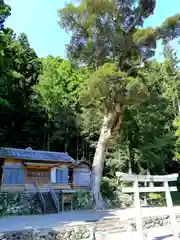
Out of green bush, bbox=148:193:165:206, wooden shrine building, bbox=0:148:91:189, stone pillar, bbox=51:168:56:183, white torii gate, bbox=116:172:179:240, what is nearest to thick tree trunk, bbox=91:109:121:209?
wooden shrine building, bbox=0:148:91:189

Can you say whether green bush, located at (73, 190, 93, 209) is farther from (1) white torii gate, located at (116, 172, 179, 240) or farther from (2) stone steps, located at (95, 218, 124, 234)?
(1) white torii gate, located at (116, 172, 179, 240)

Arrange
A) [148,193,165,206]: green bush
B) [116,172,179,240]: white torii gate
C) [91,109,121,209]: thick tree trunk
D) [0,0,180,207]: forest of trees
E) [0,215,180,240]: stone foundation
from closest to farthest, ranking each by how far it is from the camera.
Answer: [0,215,180,240]: stone foundation < [116,172,179,240]: white torii gate < [0,0,180,207]: forest of trees < [91,109,121,209]: thick tree trunk < [148,193,165,206]: green bush

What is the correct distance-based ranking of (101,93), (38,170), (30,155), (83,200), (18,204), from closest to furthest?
(18,204) → (101,93) → (83,200) → (30,155) → (38,170)

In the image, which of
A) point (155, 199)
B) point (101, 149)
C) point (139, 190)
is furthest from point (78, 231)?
point (155, 199)

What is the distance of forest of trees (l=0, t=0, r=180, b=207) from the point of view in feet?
59.3

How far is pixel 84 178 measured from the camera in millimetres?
23328

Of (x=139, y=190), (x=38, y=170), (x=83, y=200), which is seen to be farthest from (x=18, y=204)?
(x=139, y=190)

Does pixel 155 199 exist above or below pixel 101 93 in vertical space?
below

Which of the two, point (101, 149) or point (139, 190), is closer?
point (139, 190)

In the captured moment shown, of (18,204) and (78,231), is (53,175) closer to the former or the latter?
(18,204)

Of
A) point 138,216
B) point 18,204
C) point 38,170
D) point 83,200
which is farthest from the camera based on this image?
point 38,170

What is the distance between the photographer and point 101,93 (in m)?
17.5

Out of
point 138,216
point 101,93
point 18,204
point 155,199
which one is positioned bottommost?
point 138,216

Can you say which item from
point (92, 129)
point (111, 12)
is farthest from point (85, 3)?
point (92, 129)
